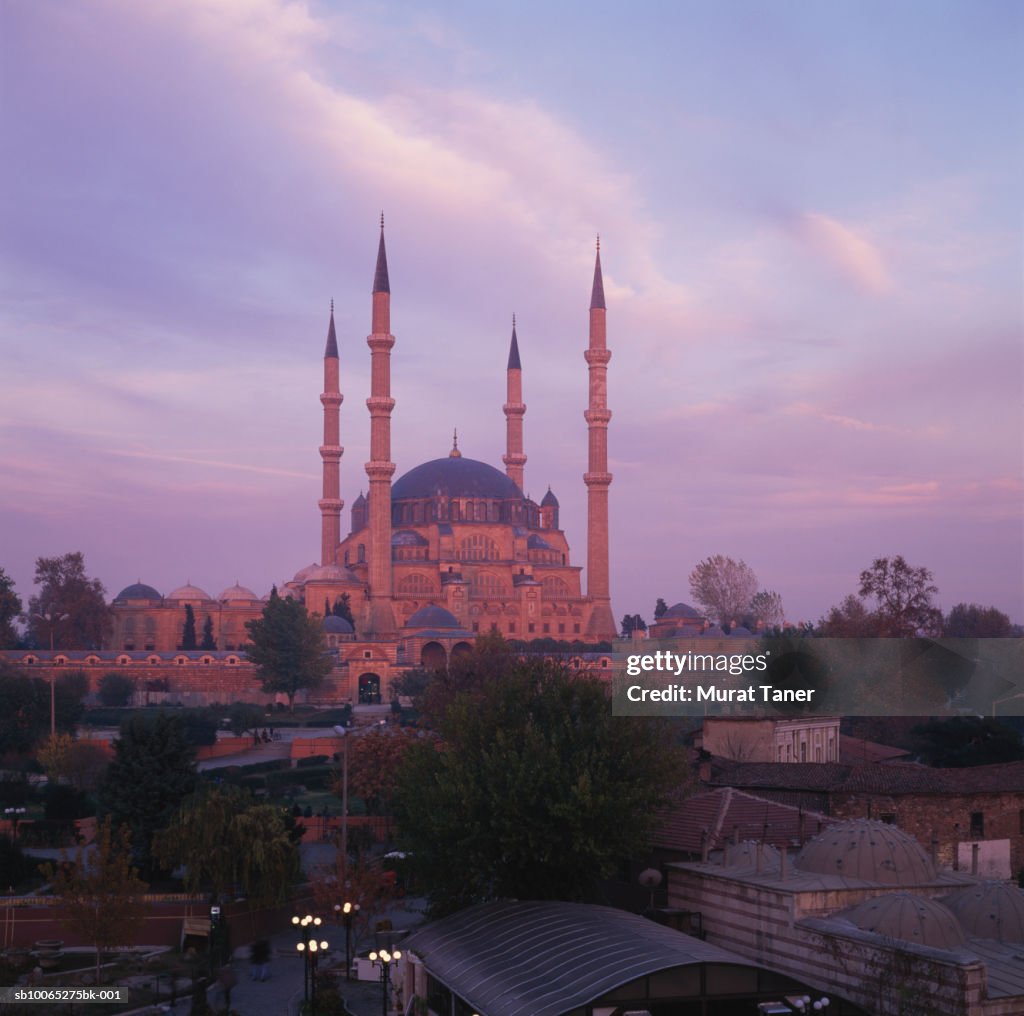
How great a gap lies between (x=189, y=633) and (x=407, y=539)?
1337 centimetres

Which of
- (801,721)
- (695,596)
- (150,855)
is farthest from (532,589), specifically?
(150,855)

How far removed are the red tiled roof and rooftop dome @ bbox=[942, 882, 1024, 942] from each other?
145 inches

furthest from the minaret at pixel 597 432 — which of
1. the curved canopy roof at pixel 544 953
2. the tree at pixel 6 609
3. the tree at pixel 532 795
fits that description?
the curved canopy roof at pixel 544 953

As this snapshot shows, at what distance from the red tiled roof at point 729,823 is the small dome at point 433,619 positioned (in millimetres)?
45473

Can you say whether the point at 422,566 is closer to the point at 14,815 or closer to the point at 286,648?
the point at 286,648

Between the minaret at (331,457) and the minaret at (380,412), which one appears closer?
the minaret at (380,412)

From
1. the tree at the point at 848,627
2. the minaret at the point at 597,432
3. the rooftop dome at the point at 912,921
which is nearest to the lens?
the rooftop dome at the point at 912,921

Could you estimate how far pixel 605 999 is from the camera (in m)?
12.5

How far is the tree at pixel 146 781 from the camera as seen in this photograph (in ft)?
80.5

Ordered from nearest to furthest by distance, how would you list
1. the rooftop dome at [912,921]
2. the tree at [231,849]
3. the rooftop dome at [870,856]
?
the rooftop dome at [912,921] → the rooftop dome at [870,856] → the tree at [231,849]

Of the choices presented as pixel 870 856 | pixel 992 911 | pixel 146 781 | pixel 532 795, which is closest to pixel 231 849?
pixel 146 781

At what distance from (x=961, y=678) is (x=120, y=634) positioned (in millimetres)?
47117

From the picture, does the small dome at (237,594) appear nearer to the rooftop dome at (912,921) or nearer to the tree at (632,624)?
the tree at (632,624)

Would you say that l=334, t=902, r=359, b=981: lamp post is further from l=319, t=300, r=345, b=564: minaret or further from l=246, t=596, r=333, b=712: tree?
l=319, t=300, r=345, b=564: minaret
